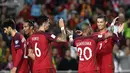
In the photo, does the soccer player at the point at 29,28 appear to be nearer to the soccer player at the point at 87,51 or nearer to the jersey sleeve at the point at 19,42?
the jersey sleeve at the point at 19,42

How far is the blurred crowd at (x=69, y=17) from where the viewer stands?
20.0 metres

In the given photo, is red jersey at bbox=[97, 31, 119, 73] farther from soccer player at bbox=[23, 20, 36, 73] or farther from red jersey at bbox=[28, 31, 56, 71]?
soccer player at bbox=[23, 20, 36, 73]

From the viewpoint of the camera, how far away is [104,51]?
1430cm

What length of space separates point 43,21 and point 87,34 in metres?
1.17

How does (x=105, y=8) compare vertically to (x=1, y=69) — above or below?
above

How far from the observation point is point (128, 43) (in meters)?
21.1

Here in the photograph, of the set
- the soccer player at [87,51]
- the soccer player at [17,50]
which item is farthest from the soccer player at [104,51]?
the soccer player at [17,50]

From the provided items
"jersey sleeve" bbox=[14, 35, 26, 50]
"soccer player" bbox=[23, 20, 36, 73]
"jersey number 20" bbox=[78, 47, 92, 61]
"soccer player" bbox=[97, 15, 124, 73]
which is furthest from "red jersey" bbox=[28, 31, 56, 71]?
"soccer player" bbox=[97, 15, 124, 73]

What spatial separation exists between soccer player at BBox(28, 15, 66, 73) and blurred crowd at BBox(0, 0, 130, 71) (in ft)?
17.0

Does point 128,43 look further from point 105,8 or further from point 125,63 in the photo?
point 105,8

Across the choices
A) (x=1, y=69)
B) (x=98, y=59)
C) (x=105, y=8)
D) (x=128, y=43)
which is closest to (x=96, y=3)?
(x=105, y=8)

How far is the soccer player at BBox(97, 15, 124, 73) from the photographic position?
554 inches

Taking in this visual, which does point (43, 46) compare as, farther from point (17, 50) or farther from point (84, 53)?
point (84, 53)

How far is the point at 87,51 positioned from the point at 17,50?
75.1 inches
